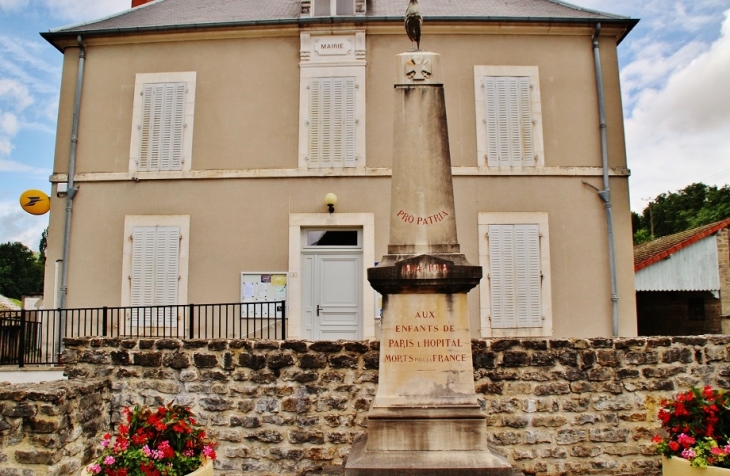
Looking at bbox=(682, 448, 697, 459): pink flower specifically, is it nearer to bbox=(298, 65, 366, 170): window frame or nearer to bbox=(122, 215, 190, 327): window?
bbox=(298, 65, 366, 170): window frame

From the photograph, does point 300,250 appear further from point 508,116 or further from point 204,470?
point 204,470

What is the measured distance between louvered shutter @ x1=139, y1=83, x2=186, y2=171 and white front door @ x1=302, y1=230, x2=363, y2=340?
3.04 m

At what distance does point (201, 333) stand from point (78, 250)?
8.98 ft

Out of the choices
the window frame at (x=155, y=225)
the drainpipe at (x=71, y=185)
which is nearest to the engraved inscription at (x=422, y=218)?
the window frame at (x=155, y=225)

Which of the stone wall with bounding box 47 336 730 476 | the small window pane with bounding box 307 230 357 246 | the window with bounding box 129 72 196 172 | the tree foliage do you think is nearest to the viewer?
the stone wall with bounding box 47 336 730 476

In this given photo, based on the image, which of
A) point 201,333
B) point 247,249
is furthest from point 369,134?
point 201,333

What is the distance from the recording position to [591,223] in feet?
32.0

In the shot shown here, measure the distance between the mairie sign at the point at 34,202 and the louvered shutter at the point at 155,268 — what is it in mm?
2076

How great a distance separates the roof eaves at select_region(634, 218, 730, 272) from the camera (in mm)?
13609

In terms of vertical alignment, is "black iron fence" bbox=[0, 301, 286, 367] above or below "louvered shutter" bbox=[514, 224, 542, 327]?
below

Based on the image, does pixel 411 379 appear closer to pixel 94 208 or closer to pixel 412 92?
pixel 412 92

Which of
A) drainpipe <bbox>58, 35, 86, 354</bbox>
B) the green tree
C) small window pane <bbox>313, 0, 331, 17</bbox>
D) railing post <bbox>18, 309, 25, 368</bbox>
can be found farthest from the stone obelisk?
the green tree

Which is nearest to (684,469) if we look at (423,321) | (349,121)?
(423,321)

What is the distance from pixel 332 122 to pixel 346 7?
218 cm
